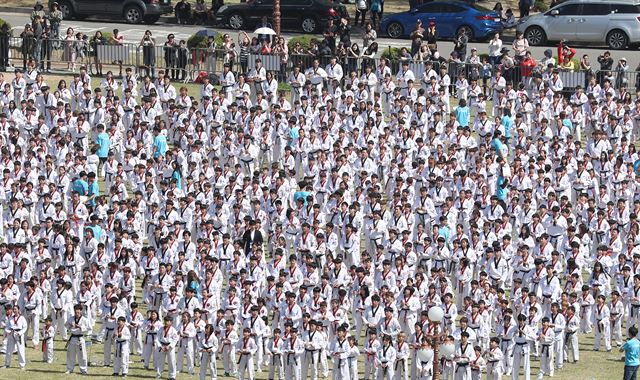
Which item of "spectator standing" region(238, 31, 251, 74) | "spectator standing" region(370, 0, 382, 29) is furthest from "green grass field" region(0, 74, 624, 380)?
"spectator standing" region(370, 0, 382, 29)

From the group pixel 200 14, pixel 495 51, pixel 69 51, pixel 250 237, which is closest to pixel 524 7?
pixel 200 14

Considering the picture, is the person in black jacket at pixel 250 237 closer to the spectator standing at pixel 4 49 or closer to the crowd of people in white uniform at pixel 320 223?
the crowd of people in white uniform at pixel 320 223

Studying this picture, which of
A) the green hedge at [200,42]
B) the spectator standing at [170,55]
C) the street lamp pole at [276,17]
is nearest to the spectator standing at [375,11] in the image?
the street lamp pole at [276,17]

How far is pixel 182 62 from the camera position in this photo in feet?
160

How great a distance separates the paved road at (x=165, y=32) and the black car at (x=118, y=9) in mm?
290

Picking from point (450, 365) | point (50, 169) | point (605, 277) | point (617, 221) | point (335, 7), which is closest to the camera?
point (450, 365)

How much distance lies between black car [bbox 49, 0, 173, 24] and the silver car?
42.4 ft

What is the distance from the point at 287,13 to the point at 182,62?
8.77m

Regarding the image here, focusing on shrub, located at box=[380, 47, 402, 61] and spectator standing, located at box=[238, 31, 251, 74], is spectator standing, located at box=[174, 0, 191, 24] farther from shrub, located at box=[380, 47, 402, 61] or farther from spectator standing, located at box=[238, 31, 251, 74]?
shrub, located at box=[380, 47, 402, 61]

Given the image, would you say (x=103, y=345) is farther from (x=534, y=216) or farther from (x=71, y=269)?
(x=534, y=216)

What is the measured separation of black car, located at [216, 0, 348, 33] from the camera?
A: 5634cm

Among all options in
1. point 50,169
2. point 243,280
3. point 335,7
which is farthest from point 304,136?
point 335,7

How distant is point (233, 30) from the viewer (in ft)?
187

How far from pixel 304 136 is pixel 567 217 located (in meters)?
7.69
